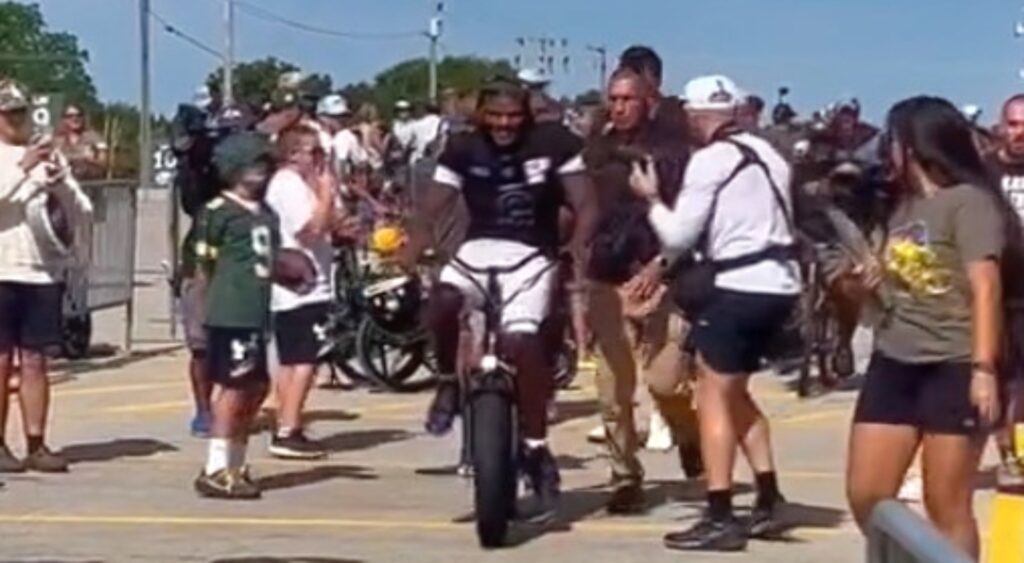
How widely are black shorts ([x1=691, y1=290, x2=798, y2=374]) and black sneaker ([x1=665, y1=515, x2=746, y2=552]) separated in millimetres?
661

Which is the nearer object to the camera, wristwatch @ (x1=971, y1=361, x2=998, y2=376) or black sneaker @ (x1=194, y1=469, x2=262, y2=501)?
wristwatch @ (x1=971, y1=361, x2=998, y2=376)

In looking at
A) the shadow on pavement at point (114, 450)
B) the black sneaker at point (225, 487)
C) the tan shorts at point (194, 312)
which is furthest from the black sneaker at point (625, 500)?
the shadow on pavement at point (114, 450)

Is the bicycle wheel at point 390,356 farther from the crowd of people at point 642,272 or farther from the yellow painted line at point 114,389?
the crowd of people at point 642,272

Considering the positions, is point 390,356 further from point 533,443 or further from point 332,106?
point 533,443

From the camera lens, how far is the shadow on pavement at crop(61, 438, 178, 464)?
1437 cm

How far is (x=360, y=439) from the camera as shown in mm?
15531

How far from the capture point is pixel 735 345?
10.8 m

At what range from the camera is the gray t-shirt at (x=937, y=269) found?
870cm

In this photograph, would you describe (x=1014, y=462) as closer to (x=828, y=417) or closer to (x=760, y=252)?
(x=760, y=252)

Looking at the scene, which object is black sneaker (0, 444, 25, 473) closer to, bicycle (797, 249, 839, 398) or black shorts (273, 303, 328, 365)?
black shorts (273, 303, 328, 365)

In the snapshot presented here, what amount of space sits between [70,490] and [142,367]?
6973 millimetres

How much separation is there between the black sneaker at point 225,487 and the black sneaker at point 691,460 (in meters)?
2.07

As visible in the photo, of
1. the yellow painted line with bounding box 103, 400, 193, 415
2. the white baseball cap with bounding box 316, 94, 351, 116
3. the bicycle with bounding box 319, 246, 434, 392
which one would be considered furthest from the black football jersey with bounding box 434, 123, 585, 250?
the white baseball cap with bounding box 316, 94, 351, 116

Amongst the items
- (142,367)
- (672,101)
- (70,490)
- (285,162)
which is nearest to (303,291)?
(285,162)
